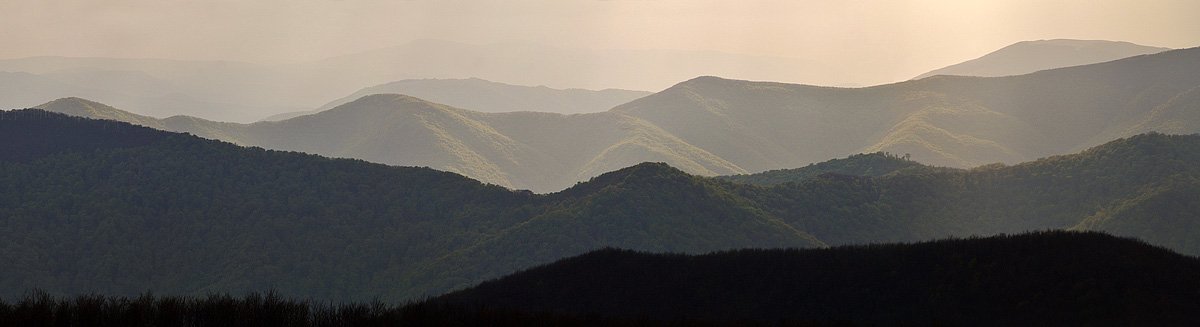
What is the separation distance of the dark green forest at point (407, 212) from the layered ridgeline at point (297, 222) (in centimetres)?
29

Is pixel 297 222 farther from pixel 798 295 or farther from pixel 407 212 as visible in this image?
pixel 798 295

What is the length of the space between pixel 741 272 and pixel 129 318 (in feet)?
118

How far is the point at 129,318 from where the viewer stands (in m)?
36.4

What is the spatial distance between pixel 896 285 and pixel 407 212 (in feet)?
398

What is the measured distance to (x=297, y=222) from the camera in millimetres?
167500

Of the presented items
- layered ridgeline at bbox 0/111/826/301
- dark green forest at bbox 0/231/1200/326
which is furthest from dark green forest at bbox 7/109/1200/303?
dark green forest at bbox 0/231/1200/326

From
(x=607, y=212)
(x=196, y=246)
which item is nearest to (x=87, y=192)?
(x=196, y=246)

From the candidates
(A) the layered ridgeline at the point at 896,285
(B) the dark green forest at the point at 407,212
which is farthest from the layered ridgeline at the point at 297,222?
(A) the layered ridgeline at the point at 896,285

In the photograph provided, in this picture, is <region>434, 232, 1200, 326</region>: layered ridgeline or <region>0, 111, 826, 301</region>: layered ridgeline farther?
<region>0, 111, 826, 301</region>: layered ridgeline

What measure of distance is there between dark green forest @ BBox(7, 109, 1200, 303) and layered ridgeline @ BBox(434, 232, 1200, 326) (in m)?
75.7

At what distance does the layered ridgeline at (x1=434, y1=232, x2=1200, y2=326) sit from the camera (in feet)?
158

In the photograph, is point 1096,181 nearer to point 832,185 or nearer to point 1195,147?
point 1195,147

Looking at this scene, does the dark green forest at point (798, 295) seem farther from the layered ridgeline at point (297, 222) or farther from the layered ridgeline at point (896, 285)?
the layered ridgeline at point (297, 222)

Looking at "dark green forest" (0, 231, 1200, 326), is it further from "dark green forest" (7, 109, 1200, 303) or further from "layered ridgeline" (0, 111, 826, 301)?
"dark green forest" (7, 109, 1200, 303)
